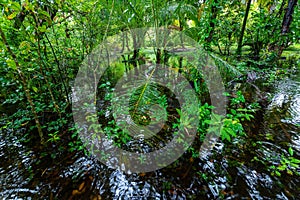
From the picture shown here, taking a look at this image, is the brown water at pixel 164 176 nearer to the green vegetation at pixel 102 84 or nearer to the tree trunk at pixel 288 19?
the green vegetation at pixel 102 84

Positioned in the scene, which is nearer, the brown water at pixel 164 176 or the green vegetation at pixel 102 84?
the brown water at pixel 164 176

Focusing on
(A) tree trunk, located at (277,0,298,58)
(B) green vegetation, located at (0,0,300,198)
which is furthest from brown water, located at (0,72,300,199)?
(A) tree trunk, located at (277,0,298,58)

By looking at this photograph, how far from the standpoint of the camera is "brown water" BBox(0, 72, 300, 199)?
1486mm

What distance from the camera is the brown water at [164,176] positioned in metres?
1.49

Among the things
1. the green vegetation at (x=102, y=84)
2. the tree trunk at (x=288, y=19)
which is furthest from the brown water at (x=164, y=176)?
the tree trunk at (x=288, y=19)

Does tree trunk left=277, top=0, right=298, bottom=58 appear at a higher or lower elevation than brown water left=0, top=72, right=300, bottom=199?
higher

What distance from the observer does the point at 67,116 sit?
248 centimetres

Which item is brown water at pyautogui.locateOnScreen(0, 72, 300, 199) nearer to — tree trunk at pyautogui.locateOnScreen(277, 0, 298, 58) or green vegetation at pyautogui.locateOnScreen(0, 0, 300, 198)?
green vegetation at pyautogui.locateOnScreen(0, 0, 300, 198)

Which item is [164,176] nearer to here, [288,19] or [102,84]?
[102,84]

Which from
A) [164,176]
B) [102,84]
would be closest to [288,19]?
[102,84]

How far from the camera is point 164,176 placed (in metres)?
1.68

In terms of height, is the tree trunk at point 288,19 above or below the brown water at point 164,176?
above

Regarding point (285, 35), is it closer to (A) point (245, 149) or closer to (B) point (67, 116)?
(A) point (245, 149)

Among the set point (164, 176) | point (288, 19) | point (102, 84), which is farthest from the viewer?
point (288, 19)
